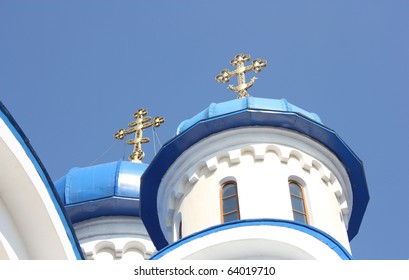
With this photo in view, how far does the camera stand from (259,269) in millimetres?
5250

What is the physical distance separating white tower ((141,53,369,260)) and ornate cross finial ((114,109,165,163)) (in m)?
3.78

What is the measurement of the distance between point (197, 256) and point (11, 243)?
2262 mm

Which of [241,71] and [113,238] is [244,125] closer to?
[241,71]

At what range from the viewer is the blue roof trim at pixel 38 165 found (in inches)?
244

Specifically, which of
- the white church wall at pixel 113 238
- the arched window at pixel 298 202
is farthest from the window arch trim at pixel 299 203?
the white church wall at pixel 113 238

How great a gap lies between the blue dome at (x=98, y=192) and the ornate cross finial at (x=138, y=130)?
108 centimetres

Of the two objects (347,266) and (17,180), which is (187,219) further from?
(347,266)

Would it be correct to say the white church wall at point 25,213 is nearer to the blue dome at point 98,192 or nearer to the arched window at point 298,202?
the arched window at point 298,202

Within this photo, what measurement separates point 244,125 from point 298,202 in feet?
3.70

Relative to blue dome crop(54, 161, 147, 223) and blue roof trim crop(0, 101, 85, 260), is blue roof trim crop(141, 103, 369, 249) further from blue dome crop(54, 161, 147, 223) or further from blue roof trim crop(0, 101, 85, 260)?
blue roof trim crop(0, 101, 85, 260)

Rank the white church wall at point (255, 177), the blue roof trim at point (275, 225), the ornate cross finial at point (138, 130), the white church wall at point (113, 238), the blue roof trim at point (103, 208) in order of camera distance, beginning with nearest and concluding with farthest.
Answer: the blue roof trim at point (275, 225) < the white church wall at point (255, 177) < the blue roof trim at point (103, 208) < the white church wall at point (113, 238) < the ornate cross finial at point (138, 130)

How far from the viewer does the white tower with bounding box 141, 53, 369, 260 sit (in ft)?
31.0

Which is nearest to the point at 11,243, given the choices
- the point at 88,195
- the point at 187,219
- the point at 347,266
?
the point at 347,266

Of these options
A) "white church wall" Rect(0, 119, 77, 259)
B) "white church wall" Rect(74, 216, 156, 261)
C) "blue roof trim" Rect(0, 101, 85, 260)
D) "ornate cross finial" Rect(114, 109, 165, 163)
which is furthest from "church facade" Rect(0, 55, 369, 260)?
"ornate cross finial" Rect(114, 109, 165, 163)
